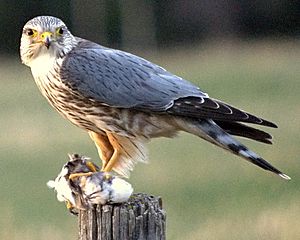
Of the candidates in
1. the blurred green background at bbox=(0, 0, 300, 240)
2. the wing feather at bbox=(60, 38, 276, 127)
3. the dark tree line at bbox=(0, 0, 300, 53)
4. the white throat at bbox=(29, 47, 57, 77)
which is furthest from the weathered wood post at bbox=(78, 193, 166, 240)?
the dark tree line at bbox=(0, 0, 300, 53)

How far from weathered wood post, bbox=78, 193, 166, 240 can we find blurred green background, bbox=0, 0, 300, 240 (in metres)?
2.07

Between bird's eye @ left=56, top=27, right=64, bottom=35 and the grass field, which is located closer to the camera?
bird's eye @ left=56, top=27, right=64, bottom=35

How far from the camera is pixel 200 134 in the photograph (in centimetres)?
575

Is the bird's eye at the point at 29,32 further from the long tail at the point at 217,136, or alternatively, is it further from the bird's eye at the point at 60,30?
the long tail at the point at 217,136

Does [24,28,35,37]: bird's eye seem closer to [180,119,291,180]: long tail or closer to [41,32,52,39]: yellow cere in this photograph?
[41,32,52,39]: yellow cere

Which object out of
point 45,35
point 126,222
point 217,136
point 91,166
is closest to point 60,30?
point 45,35

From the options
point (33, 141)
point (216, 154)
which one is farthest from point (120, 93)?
point (33, 141)

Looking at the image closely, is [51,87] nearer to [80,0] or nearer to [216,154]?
[216,154]

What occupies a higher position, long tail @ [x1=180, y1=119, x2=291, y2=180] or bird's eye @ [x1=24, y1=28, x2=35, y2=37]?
bird's eye @ [x1=24, y1=28, x2=35, y2=37]

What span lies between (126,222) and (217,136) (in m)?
1.68

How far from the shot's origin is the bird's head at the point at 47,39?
19.4 ft

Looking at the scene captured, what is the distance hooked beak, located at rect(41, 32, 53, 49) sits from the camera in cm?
588

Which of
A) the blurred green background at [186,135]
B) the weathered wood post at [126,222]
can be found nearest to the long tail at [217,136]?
the blurred green background at [186,135]

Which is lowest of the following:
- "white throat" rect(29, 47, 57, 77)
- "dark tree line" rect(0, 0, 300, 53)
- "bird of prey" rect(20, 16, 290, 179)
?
"bird of prey" rect(20, 16, 290, 179)
